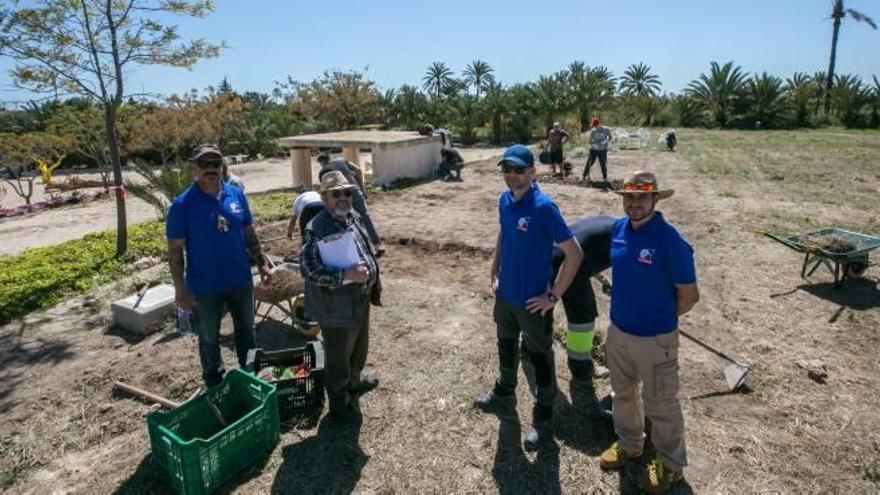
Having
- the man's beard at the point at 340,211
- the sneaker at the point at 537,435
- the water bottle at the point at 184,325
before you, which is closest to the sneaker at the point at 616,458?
the sneaker at the point at 537,435

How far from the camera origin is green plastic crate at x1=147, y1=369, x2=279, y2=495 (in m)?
3.10

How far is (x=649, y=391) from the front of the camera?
3098 millimetres

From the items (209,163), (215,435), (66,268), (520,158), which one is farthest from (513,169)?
(66,268)

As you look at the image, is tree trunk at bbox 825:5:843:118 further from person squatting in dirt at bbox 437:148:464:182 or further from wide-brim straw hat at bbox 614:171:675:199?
wide-brim straw hat at bbox 614:171:675:199

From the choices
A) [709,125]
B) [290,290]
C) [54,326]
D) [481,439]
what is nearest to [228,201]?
[290,290]

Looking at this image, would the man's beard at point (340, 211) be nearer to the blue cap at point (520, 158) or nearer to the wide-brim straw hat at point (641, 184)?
the blue cap at point (520, 158)

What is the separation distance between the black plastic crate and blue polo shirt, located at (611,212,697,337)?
2.26 meters

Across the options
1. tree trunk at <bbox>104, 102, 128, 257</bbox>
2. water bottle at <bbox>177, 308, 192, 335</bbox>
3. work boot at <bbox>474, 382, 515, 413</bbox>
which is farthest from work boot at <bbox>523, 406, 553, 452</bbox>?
tree trunk at <bbox>104, 102, 128, 257</bbox>

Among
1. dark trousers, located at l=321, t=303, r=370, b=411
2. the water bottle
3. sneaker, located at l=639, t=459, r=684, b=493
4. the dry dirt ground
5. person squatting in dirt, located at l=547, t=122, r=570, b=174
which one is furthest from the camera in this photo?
person squatting in dirt, located at l=547, t=122, r=570, b=174

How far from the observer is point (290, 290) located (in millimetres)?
5246

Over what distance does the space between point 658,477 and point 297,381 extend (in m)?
2.48

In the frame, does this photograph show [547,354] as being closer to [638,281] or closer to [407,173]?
[638,281]

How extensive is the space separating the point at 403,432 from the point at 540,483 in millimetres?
1052

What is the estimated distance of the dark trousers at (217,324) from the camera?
3965 mm
